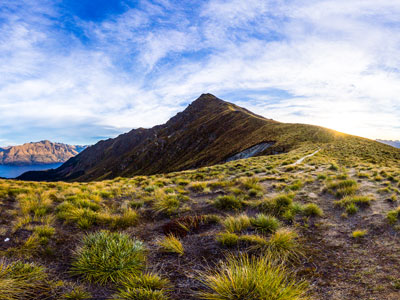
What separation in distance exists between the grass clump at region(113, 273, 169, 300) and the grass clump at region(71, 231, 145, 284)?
0.90ft

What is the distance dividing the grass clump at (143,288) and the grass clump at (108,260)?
0.27 meters

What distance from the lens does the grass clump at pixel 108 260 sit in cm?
354

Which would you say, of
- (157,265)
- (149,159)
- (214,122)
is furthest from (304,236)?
(149,159)

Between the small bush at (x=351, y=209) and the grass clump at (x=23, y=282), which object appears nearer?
the grass clump at (x=23, y=282)

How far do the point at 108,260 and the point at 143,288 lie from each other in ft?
3.77

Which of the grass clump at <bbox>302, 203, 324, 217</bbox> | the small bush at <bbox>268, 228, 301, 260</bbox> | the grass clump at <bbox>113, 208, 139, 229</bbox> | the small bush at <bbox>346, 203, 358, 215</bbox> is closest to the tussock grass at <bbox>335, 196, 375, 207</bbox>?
the small bush at <bbox>346, 203, 358, 215</bbox>

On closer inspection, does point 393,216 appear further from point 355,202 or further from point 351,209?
point 355,202

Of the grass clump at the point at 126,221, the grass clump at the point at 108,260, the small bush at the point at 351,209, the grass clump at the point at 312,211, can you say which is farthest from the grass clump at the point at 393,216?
the grass clump at the point at 126,221

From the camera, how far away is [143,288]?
3.04 metres

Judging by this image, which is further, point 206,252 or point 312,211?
point 312,211

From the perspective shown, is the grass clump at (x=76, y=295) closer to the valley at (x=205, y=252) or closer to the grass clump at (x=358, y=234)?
the valley at (x=205, y=252)

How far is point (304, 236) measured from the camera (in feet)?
16.7

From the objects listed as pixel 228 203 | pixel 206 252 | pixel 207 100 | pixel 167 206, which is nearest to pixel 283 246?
pixel 206 252

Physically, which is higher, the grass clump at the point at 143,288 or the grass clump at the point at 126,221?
the grass clump at the point at 126,221
